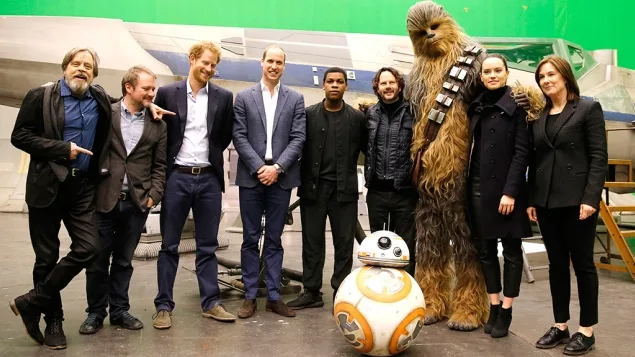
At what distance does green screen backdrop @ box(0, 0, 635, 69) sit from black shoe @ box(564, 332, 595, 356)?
6093 millimetres

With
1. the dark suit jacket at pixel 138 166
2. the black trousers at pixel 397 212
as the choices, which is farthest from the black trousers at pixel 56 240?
the black trousers at pixel 397 212

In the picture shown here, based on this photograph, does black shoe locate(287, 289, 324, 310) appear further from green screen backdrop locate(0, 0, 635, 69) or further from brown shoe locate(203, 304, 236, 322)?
green screen backdrop locate(0, 0, 635, 69)

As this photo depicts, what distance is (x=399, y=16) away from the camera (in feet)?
27.3

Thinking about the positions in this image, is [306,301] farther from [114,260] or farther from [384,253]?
[114,260]

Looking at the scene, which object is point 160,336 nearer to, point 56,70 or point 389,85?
point 389,85

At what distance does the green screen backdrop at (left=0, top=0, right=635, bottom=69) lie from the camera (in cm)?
792

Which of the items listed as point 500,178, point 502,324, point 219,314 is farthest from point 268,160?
point 502,324

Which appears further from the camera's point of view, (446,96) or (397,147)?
(397,147)

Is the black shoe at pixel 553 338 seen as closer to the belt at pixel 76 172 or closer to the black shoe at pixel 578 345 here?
the black shoe at pixel 578 345

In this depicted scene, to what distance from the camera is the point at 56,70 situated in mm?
7805

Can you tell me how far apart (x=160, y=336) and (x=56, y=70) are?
5.87 meters

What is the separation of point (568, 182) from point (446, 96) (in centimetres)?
83

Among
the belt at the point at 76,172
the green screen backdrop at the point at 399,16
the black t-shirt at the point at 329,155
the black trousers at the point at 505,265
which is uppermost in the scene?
the green screen backdrop at the point at 399,16

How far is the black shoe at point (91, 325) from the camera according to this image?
10.3ft
